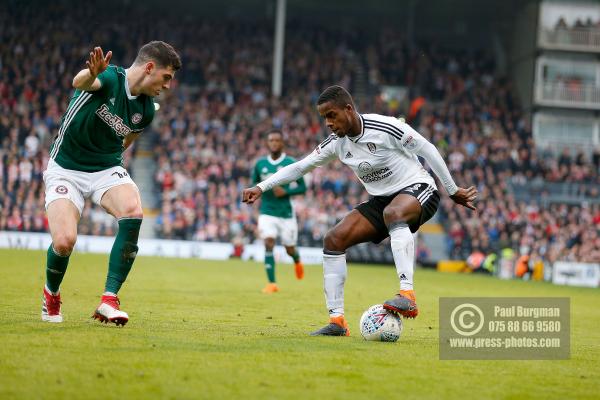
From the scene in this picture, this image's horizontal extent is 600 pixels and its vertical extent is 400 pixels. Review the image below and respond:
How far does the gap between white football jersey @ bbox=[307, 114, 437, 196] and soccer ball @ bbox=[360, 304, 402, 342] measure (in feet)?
4.46

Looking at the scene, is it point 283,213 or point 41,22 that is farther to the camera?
point 41,22

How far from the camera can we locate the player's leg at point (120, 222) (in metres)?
8.80

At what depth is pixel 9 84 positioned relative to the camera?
37875 mm

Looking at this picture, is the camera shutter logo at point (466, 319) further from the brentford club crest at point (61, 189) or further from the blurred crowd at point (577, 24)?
the blurred crowd at point (577, 24)

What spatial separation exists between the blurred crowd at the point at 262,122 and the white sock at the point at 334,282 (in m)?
23.0

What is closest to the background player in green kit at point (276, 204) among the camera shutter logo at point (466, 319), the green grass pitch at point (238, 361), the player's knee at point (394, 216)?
the green grass pitch at point (238, 361)

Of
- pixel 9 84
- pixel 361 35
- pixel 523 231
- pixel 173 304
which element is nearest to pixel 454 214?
pixel 523 231

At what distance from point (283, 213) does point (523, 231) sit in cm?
2015

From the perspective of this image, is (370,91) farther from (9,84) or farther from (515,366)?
(515,366)

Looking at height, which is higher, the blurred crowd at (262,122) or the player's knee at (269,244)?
the blurred crowd at (262,122)

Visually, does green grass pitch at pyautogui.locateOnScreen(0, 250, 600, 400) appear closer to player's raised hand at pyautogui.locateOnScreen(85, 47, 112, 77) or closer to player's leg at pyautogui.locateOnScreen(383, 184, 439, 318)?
player's leg at pyautogui.locateOnScreen(383, 184, 439, 318)

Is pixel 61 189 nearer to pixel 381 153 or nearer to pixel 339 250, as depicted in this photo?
pixel 339 250

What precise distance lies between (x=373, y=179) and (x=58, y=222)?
3.13m

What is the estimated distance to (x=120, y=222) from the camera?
8906 mm
